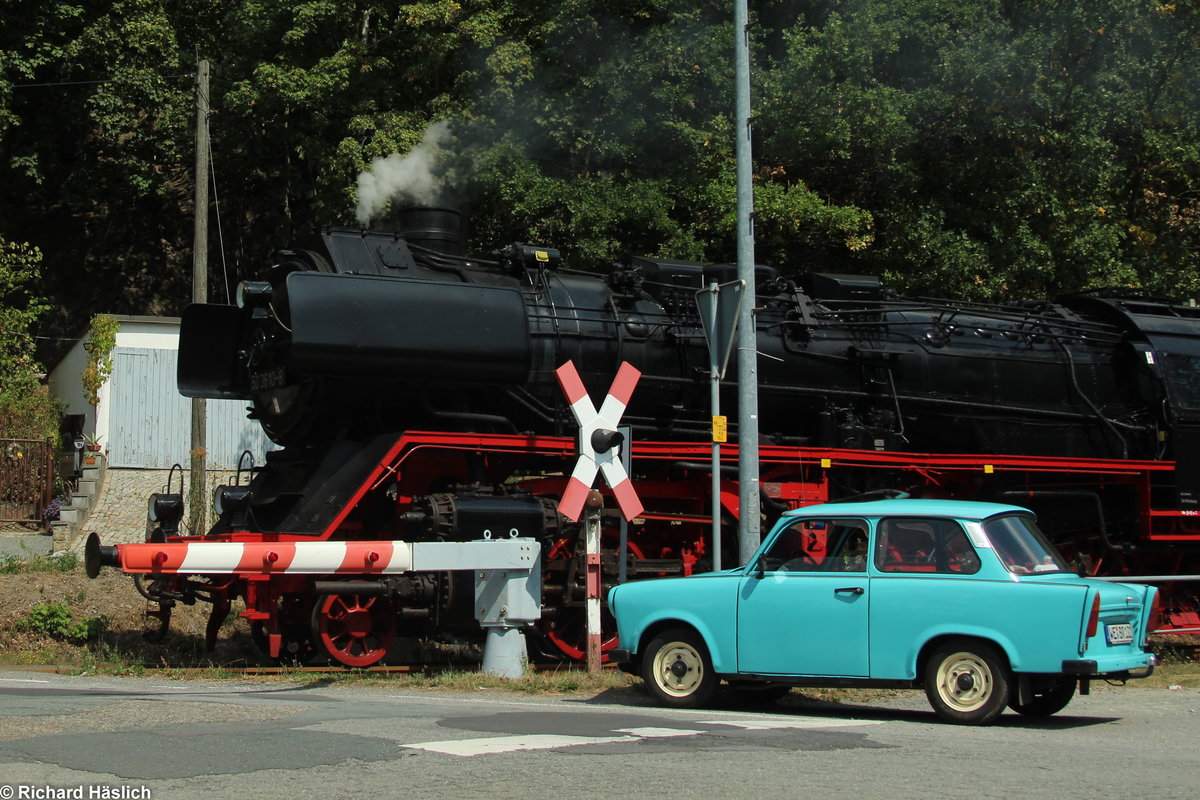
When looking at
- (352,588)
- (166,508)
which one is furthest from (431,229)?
(352,588)

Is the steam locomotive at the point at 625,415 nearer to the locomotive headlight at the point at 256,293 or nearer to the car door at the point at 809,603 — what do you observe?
the locomotive headlight at the point at 256,293

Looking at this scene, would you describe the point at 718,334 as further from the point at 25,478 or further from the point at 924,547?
the point at 25,478

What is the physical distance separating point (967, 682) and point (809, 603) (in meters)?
1.11

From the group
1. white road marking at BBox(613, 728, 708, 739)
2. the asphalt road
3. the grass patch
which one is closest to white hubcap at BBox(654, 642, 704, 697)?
the asphalt road

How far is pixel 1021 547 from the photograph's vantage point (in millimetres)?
8383

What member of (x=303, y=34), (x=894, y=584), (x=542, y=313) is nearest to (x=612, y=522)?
(x=542, y=313)

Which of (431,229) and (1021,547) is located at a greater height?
(431,229)

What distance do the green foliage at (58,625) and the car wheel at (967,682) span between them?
8966 mm

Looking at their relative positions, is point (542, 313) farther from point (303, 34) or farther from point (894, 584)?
point (303, 34)

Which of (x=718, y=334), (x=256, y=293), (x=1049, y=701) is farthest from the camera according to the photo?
(x=256, y=293)

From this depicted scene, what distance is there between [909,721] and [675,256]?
43.8 ft

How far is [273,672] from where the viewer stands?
1089 cm

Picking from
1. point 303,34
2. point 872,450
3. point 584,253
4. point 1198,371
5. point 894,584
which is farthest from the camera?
point 303,34

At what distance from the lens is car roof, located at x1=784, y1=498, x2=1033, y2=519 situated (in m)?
8.41
